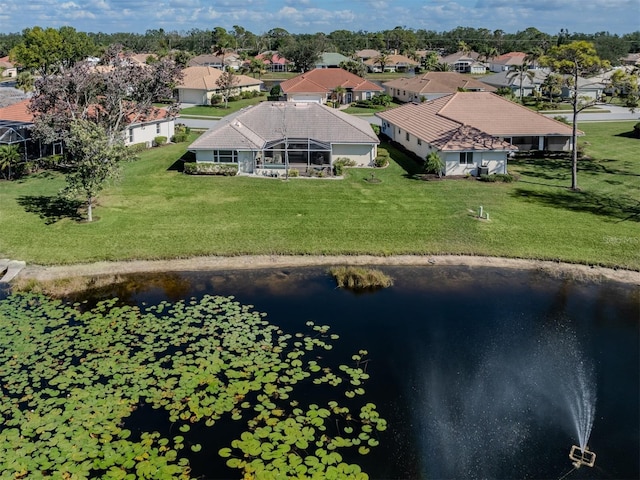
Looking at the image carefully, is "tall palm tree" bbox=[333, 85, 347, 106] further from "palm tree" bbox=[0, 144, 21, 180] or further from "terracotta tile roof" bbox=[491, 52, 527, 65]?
"terracotta tile roof" bbox=[491, 52, 527, 65]

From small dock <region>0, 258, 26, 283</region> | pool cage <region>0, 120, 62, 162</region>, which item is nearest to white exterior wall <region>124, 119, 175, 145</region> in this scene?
pool cage <region>0, 120, 62, 162</region>

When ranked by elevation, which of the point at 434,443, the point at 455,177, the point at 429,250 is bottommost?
the point at 434,443

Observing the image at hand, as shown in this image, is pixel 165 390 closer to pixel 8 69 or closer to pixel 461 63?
pixel 461 63

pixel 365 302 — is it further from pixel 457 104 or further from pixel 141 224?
pixel 457 104

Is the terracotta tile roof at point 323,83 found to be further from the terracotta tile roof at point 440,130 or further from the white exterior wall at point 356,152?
the white exterior wall at point 356,152

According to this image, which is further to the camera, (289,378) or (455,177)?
(455,177)

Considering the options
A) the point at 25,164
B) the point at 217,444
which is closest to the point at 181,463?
the point at 217,444

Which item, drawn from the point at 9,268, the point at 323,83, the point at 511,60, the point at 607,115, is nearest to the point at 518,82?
the point at 607,115
